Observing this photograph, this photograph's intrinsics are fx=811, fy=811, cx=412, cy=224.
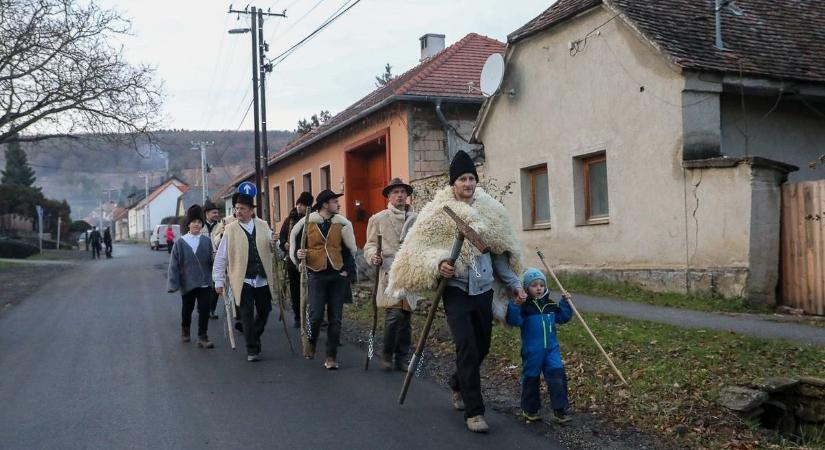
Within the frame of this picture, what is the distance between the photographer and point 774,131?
13070 millimetres

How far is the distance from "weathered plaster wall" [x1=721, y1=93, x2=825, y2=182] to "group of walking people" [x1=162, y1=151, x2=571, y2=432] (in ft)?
21.5

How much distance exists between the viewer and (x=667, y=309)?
425 inches

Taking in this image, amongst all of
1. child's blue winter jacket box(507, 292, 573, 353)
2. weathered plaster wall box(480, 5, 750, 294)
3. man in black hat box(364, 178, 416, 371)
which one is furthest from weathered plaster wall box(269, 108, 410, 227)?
child's blue winter jacket box(507, 292, 573, 353)

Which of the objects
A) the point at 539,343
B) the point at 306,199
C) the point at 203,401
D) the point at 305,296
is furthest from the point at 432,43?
the point at 539,343

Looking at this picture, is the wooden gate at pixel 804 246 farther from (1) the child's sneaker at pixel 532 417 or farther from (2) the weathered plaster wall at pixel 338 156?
(2) the weathered plaster wall at pixel 338 156

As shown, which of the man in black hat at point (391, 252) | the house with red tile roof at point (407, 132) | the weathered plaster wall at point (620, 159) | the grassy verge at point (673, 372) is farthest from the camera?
the house with red tile roof at point (407, 132)

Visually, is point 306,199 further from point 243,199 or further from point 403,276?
point 403,276

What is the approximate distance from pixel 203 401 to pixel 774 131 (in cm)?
1020

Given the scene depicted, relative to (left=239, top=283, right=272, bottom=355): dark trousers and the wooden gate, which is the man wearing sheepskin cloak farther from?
the wooden gate

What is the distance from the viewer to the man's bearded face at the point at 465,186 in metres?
6.02

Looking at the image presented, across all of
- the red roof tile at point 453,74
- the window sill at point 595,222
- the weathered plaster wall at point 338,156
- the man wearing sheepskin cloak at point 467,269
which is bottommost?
the man wearing sheepskin cloak at point 467,269

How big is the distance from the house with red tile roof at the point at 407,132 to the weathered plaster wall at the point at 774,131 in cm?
615

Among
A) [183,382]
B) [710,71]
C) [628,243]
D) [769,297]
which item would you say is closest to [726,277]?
[769,297]

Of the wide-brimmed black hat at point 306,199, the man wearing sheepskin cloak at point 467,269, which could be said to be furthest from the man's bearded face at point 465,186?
the wide-brimmed black hat at point 306,199
